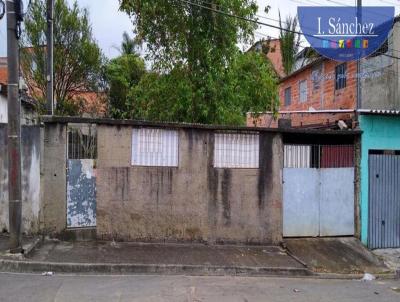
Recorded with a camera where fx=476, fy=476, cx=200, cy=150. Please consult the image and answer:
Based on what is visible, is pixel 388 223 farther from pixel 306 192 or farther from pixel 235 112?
pixel 235 112

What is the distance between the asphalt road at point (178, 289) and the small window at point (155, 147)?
281 centimetres

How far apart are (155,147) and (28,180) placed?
8.81 ft

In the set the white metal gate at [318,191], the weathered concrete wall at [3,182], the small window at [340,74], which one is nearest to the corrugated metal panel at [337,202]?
the white metal gate at [318,191]

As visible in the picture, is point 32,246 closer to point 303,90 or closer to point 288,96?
point 303,90

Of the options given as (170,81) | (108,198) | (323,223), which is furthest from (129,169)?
(170,81)

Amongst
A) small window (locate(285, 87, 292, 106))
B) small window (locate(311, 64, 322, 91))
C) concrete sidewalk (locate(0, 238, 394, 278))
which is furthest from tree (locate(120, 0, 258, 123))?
small window (locate(285, 87, 292, 106))

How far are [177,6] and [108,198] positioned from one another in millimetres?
6641

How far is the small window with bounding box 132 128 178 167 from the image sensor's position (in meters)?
10.0

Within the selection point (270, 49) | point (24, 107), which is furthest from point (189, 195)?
point (270, 49)

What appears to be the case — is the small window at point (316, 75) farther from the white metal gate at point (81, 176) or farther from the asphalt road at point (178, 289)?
the asphalt road at point (178, 289)

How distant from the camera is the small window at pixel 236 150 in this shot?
10.4m

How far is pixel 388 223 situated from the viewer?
37.8ft

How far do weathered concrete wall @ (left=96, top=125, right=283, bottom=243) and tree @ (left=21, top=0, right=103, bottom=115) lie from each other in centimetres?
1465

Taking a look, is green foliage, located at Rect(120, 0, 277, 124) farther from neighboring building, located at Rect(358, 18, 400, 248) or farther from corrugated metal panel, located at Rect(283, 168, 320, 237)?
neighboring building, located at Rect(358, 18, 400, 248)
